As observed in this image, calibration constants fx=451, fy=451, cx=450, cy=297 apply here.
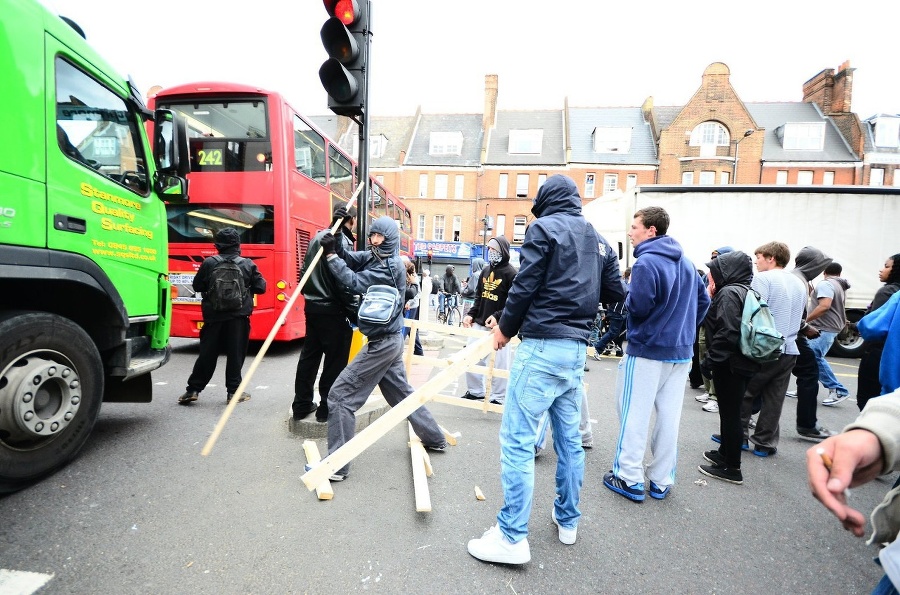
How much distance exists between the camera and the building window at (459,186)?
35.7 meters

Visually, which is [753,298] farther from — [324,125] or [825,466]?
[324,125]

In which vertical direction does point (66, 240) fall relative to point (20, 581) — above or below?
above

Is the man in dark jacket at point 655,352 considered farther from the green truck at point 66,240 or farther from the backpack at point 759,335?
the green truck at point 66,240

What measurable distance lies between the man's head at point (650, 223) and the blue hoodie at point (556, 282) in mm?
880

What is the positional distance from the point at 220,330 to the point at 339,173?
5708 mm

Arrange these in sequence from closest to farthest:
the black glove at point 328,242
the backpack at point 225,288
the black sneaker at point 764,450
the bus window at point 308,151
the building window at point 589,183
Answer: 1. the black glove at point 328,242
2. the black sneaker at point 764,450
3. the backpack at point 225,288
4. the bus window at point 308,151
5. the building window at point 589,183

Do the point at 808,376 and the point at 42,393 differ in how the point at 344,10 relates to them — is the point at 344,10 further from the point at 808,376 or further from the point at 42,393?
the point at 808,376

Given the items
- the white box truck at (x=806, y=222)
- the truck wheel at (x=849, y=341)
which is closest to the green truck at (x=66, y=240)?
the white box truck at (x=806, y=222)

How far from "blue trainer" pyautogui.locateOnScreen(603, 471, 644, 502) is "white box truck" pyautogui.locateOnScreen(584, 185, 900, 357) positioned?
8703mm

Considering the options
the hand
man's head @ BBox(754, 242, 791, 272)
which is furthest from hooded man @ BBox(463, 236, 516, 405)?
the hand

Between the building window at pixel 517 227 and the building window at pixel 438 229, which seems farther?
the building window at pixel 438 229

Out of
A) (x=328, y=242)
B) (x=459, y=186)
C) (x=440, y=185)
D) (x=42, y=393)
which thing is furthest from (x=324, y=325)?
(x=440, y=185)

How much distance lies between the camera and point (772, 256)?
393 cm

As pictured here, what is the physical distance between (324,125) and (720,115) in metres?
30.1
